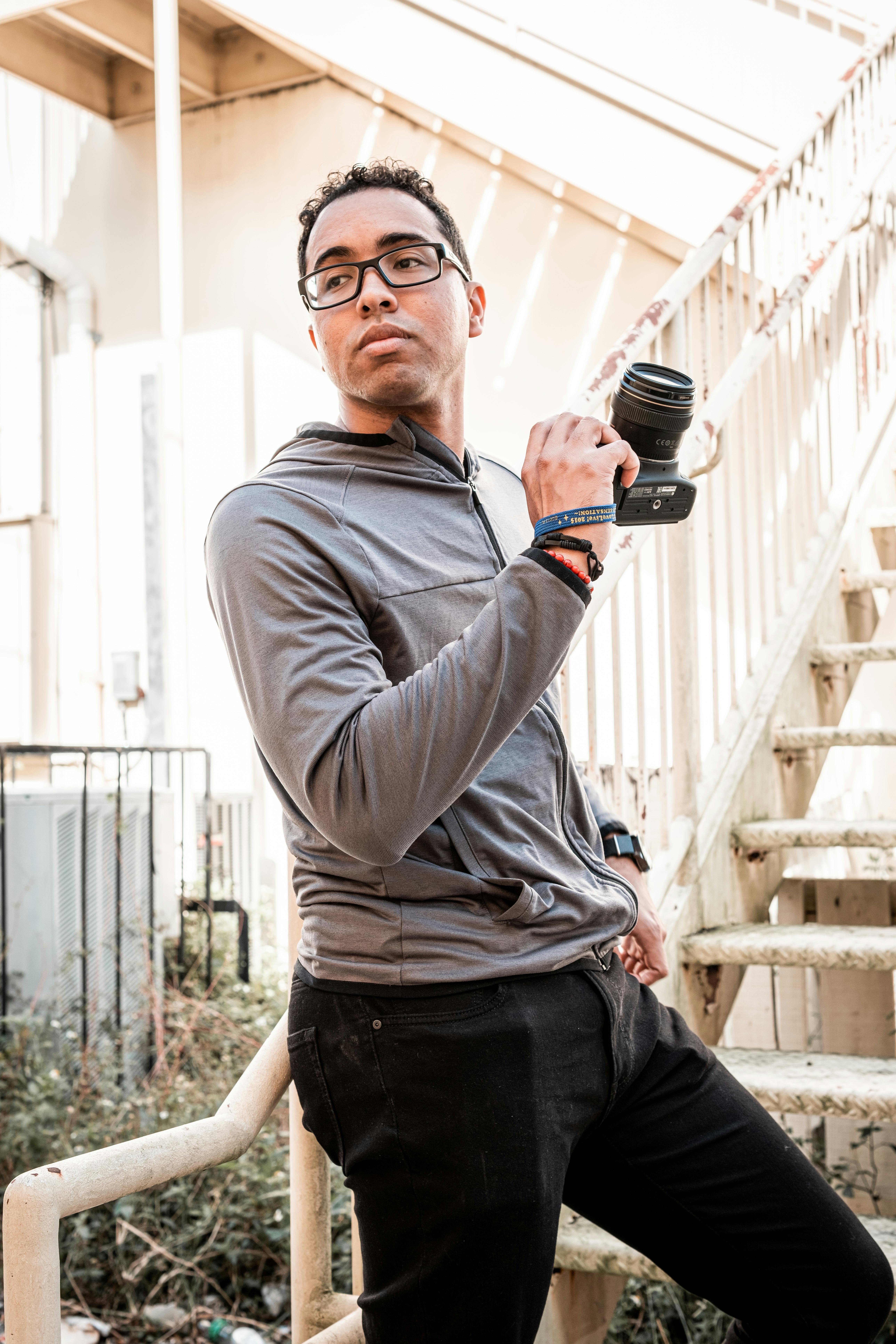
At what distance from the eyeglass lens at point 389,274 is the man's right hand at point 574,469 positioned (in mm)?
292

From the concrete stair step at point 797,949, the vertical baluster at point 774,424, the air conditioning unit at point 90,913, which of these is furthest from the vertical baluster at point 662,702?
the air conditioning unit at point 90,913

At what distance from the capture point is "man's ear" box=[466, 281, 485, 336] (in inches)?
58.0

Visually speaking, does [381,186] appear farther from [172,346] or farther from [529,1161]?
[172,346]

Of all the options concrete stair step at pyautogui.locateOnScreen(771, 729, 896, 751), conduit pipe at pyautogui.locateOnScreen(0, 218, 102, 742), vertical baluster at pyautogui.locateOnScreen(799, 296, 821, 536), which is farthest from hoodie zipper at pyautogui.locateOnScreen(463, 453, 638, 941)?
conduit pipe at pyautogui.locateOnScreen(0, 218, 102, 742)

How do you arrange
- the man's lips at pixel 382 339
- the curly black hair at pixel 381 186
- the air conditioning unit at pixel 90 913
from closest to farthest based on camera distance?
the man's lips at pixel 382 339, the curly black hair at pixel 381 186, the air conditioning unit at pixel 90 913

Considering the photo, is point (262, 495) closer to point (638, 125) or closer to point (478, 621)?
point (478, 621)

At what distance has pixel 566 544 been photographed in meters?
1.05

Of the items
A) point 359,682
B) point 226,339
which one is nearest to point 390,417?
point 359,682

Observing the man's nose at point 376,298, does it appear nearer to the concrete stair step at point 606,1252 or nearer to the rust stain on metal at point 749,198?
the concrete stair step at point 606,1252

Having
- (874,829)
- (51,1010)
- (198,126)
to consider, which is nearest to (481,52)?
(198,126)

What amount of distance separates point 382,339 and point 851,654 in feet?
6.78

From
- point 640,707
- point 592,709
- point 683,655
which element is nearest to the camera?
point 592,709

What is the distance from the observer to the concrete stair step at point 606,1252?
1.67m

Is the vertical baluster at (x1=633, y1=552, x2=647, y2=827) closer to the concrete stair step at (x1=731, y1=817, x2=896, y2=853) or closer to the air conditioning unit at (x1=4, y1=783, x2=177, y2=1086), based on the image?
the concrete stair step at (x1=731, y1=817, x2=896, y2=853)
